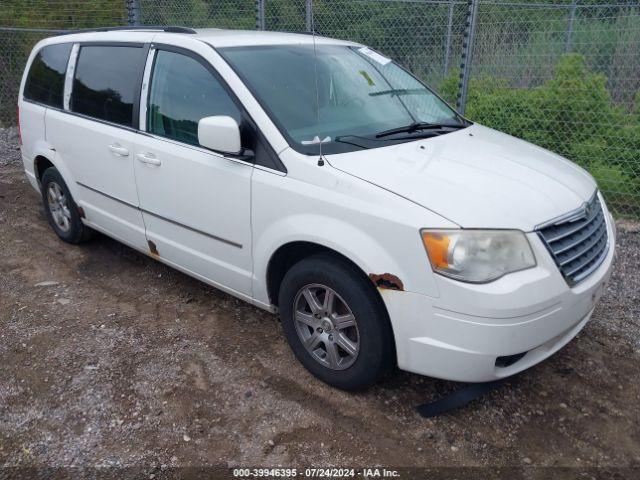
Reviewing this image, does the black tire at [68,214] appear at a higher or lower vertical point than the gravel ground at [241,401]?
higher

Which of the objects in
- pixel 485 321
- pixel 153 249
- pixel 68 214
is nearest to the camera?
pixel 485 321

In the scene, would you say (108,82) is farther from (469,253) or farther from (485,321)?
(485,321)

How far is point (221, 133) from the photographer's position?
9.75ft

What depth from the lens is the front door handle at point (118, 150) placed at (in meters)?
3.84

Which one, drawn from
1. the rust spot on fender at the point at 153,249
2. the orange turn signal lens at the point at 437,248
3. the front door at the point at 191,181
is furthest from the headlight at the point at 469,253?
the rust spot on fender at the point at 153,249

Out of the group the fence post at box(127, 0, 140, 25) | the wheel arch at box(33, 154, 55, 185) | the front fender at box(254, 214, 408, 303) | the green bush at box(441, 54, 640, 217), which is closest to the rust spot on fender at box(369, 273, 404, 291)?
the front fender at box(254, 214, 408, 303)

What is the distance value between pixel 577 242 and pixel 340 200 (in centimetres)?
119

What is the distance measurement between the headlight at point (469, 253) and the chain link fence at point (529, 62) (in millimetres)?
3883

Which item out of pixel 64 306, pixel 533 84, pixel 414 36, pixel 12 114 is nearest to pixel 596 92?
pixel 533 84

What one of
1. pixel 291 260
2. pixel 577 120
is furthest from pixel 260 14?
pixel 291 260

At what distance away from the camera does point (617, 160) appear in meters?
6.08

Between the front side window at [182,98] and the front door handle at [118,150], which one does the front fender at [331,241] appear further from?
the front door handle at [118,150]

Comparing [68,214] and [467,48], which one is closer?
[68,214]

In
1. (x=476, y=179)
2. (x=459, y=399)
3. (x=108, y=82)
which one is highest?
(x=108, y=82)
